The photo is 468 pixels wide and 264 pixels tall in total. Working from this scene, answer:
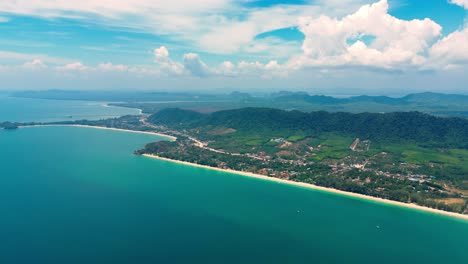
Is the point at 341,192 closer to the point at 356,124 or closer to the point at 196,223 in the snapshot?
the point at 196,223

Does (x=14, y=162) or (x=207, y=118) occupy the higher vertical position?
(x=207, y=118)

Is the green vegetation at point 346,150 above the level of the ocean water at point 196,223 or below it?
above

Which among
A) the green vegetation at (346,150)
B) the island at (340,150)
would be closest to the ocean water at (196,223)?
the island at (340,150)

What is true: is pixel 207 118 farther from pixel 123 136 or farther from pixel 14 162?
pixel 14 162

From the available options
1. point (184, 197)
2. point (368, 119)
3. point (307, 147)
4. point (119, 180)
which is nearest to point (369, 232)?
point (184, 197)

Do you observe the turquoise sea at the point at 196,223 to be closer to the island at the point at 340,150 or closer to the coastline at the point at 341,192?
the coastline at the point at 341,192

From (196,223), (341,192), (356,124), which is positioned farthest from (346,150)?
(196,223)
